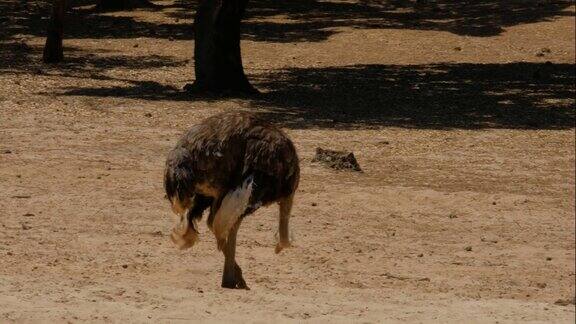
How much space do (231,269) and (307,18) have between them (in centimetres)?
2150

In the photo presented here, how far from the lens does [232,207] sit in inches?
291

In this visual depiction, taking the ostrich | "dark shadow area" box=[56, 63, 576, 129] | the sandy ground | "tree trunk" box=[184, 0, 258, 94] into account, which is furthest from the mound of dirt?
"tree trunk" box=[184, 0, 258, 94]

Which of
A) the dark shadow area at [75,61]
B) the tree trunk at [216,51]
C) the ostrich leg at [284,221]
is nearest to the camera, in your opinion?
the ostrich leg at [284,221]

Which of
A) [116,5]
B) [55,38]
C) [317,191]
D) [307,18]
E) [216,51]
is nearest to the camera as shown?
[317,191]

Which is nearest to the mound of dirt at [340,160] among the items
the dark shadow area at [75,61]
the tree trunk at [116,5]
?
the dark shadow area at [75,61]

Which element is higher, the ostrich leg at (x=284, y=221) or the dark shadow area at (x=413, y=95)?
the ostrich leg at (x=284, y=221)

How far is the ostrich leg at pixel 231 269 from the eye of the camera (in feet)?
25.3

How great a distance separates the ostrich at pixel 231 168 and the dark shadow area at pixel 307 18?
17.9m

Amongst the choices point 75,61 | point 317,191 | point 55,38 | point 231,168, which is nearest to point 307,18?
point 75,61

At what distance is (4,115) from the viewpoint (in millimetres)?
15609

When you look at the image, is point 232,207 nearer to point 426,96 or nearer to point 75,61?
point 426,96

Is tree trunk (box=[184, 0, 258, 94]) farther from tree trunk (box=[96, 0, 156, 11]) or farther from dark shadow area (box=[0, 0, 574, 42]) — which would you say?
tree trunk (box=[96, 0, 156, 11])

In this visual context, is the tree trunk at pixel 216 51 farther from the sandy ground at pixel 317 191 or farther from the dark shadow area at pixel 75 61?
the dark shadow area at pixel 75 61

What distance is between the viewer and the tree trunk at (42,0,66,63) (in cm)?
2100
